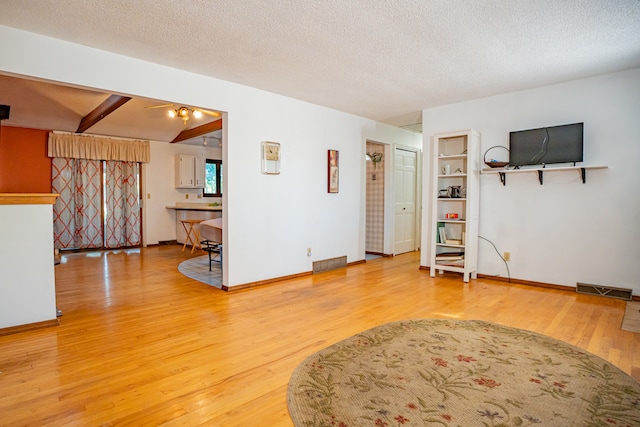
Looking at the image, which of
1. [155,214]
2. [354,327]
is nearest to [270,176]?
[354,327]

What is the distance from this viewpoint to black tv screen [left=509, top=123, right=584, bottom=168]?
385cm

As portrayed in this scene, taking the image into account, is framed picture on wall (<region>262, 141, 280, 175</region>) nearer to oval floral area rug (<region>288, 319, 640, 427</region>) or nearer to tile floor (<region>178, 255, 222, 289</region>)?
tile floor (<region>178, 255, 222, 289</region>)

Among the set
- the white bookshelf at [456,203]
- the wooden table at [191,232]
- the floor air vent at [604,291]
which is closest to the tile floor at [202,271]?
the wooden table at [191,232]

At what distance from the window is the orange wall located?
316 centimetres

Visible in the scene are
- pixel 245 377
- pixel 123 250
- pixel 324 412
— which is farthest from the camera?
pixel 123 250

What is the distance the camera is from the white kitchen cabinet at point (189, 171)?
778 centimetres

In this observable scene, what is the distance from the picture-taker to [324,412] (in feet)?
5.50

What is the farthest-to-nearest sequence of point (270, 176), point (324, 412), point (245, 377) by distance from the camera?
point (270, 176) → point (245, 377) → point (324, 412)

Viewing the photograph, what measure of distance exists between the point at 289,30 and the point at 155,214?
→ 6288 millimetres

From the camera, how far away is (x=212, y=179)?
342 inches

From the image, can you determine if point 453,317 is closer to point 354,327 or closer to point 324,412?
point 354,327

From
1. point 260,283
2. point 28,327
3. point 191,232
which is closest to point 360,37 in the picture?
point 260,283

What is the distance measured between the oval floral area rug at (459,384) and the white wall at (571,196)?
1946 mm

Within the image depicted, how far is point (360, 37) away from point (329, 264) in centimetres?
331
